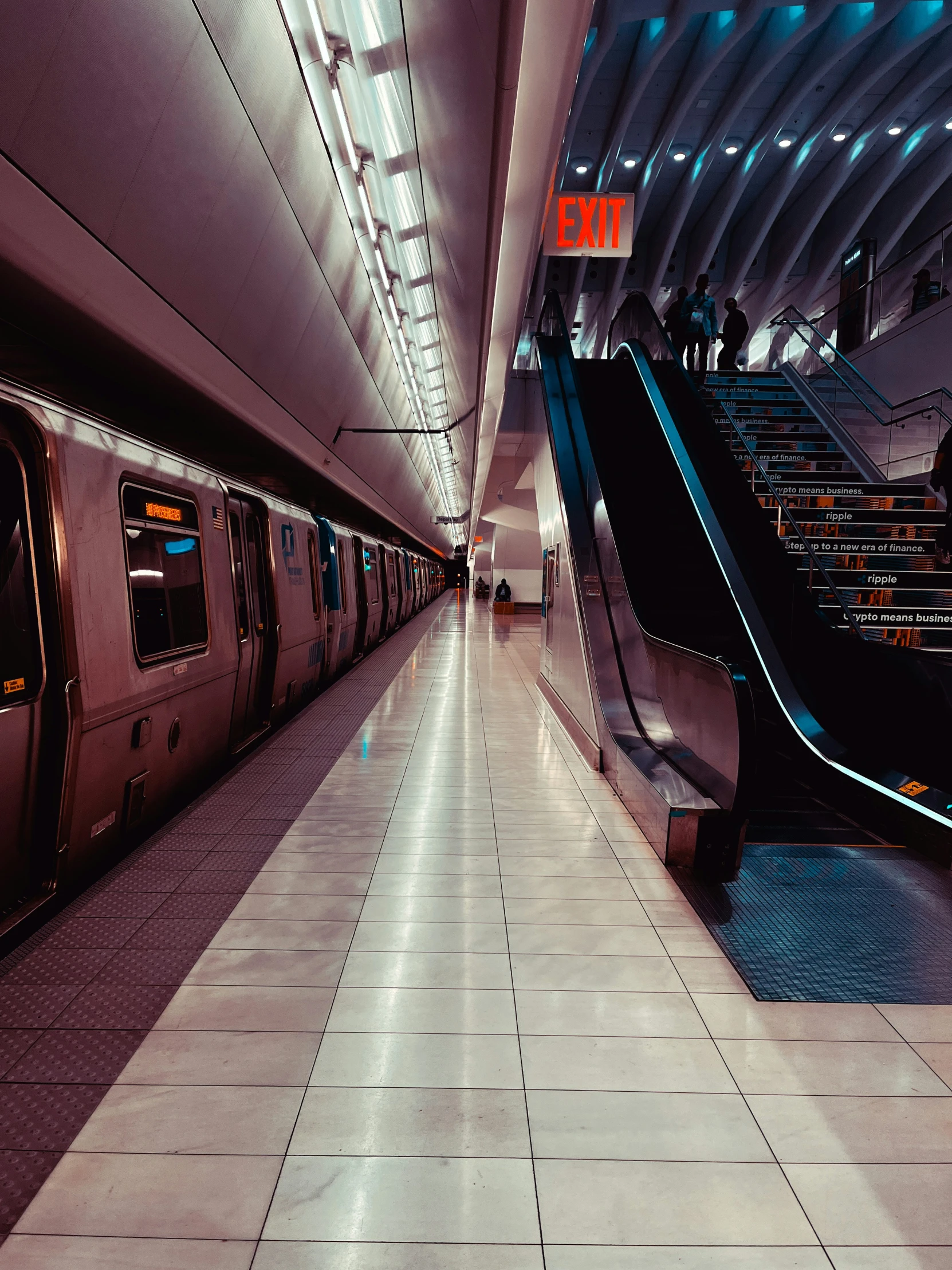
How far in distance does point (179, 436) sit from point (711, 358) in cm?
1908

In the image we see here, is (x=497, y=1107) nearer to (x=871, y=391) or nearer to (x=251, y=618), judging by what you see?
(x=251, y=618)

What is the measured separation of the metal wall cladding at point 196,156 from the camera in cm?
407

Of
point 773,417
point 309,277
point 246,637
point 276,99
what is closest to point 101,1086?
point 246,637

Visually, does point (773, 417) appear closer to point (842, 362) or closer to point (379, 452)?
point (842, 362)

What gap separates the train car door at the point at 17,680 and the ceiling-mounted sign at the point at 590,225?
9024 mm

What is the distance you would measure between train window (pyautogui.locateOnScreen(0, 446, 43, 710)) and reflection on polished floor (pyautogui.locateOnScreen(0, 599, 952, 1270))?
4.54ft

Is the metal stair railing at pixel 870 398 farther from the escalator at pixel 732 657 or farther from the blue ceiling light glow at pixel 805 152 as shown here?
the blue ceiling light glow at pixel 805 152

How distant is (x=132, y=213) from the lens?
525 centimetres

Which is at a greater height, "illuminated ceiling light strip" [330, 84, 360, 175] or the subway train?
"illuminated ceiling light strip" [330, 84, 360, 175]

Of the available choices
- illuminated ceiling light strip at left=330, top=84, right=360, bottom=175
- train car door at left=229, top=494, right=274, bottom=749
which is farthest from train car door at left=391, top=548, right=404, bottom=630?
illuminated ceiling light strip at left=330, top=84, right=360, bottom=175

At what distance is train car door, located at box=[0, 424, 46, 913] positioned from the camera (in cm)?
312

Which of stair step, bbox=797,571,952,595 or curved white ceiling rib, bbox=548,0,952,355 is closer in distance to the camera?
stair step, bbox=797,571,952,595

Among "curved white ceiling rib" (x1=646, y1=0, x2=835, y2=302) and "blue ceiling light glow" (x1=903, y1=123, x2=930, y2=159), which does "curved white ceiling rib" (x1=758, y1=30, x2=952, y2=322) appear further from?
"curved white ceiling rib" (x1=646, y1=0, x2=835, y2=302)

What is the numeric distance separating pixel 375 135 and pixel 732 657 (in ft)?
19.0
